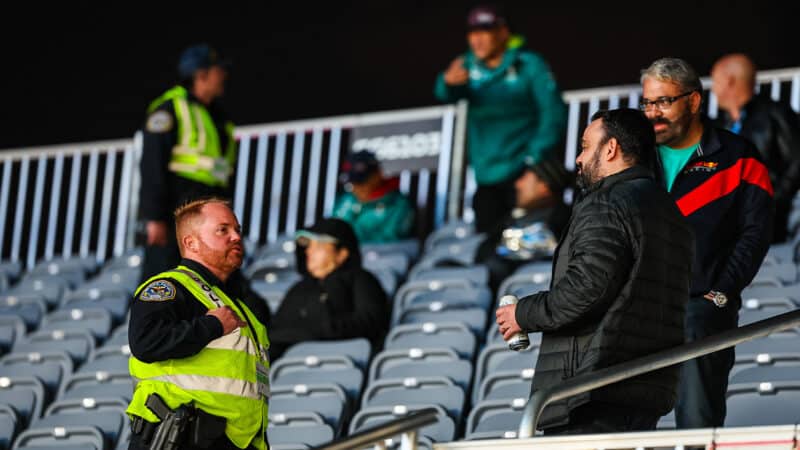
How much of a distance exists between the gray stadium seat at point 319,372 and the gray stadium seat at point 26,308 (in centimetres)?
231

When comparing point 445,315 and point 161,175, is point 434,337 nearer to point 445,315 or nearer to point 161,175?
point 445,315

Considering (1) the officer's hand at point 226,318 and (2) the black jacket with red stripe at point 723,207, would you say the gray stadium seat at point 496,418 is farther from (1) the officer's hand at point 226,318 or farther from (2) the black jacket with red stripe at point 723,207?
(1) the officer's hand at point 226,318

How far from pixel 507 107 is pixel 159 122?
227 cm

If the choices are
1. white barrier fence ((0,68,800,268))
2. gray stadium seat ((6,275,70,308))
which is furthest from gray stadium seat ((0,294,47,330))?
white barrier fence ((0,68,800,268))

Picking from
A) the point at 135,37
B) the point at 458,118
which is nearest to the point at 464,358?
the point at 458,118

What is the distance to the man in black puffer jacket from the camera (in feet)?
13.9

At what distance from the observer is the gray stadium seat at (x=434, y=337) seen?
6.83 meters

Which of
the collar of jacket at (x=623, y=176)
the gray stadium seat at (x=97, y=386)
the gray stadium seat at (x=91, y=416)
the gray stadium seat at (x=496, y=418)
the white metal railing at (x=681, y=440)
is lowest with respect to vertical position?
the gray stadium seat at (x=91, y=416)

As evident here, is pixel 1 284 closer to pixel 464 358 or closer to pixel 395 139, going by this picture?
pixel 395 139

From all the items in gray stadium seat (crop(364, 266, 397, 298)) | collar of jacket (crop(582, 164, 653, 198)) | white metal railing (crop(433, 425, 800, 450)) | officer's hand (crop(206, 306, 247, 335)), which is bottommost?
white metal railing (crop(433, 425, 800, 450))

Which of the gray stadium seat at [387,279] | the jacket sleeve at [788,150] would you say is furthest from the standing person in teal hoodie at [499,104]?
the jacket sleeve at [788,150]

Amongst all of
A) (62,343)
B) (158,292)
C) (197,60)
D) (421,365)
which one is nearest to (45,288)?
(62,343)

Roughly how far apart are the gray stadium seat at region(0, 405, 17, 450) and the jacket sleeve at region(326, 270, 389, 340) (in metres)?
1.54

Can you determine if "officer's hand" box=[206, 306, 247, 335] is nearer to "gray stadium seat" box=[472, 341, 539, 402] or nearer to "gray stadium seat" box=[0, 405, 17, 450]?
"gray stadium seat" box=[472, 341, 539, 402]
